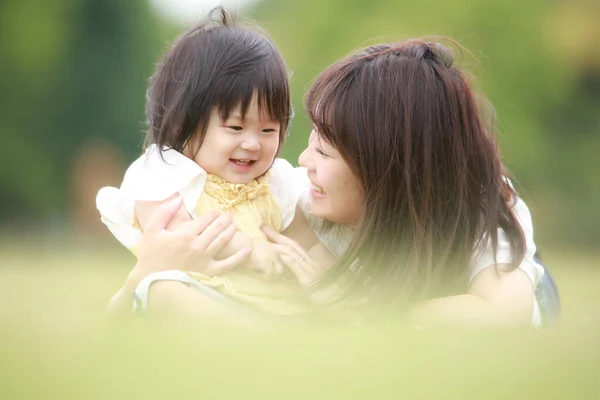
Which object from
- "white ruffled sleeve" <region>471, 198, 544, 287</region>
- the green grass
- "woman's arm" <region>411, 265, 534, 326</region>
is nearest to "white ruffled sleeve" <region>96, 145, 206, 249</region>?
"woman's arm" <region>411, 265, 534, 326</region>

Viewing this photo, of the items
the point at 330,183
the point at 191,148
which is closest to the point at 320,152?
the point at 330,183

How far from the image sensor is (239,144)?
2.79 meters

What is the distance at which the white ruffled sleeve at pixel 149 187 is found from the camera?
2.76 meters

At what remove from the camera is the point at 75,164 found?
1752 cm

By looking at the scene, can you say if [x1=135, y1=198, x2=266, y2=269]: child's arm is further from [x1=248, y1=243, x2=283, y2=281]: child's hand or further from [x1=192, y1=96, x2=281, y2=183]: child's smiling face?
[x1=192, y1=96, x2=281, y2=183]: child's smiling face

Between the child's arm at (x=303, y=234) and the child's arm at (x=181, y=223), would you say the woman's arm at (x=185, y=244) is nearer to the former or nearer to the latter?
the child's arm at (x=181, y=223)

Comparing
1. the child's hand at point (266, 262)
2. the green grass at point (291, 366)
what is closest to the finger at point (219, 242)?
the child's hand at point (266, 262)

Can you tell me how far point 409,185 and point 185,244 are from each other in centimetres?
75

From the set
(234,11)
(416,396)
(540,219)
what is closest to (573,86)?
(540,219)

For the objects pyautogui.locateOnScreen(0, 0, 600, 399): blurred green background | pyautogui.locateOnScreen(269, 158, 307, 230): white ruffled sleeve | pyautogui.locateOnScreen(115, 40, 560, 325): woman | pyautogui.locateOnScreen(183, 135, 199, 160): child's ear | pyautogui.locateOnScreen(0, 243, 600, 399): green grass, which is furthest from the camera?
pyautogui.locateOnScreen(0, 0, 600, 399): blurred green background

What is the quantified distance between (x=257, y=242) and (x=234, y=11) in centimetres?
93

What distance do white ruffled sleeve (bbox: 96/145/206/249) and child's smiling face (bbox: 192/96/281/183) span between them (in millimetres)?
67

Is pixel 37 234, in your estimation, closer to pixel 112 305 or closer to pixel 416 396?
pixel 112 305

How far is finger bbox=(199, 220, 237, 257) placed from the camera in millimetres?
2701
